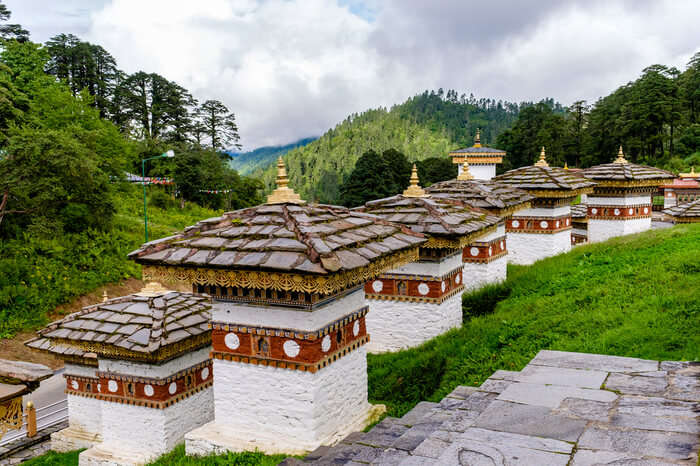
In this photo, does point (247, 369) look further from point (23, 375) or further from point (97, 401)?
point (97, 401)

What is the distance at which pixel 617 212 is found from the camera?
15.5 m

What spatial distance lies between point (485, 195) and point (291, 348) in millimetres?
7477

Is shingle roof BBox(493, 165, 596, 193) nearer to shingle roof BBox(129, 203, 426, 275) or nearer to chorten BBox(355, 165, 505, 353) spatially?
chorten BBox(355, 165, 505, 353)

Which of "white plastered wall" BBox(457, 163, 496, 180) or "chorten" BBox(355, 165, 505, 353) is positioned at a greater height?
"white plastered wall" BBox(457, 163, 496, 180)

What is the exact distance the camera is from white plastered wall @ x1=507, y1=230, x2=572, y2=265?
45.7ft

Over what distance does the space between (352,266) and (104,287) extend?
18.8 meters

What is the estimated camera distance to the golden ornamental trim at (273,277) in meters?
5.35

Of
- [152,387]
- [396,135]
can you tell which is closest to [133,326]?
[152,387]

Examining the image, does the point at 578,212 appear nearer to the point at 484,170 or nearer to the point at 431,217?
the point at 431,217

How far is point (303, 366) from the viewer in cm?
593

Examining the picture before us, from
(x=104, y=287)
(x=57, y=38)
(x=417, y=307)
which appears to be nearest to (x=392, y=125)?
(x=57, y=38)

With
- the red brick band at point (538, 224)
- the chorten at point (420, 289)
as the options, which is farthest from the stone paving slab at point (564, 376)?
the red brick band at point (538, 224)

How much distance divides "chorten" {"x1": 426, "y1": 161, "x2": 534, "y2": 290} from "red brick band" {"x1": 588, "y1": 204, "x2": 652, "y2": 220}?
12.9 feet

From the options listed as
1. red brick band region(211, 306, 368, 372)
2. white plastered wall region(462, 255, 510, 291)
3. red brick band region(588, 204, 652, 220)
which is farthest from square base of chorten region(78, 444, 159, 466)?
red brick band region(588, 204, 652, 220)
